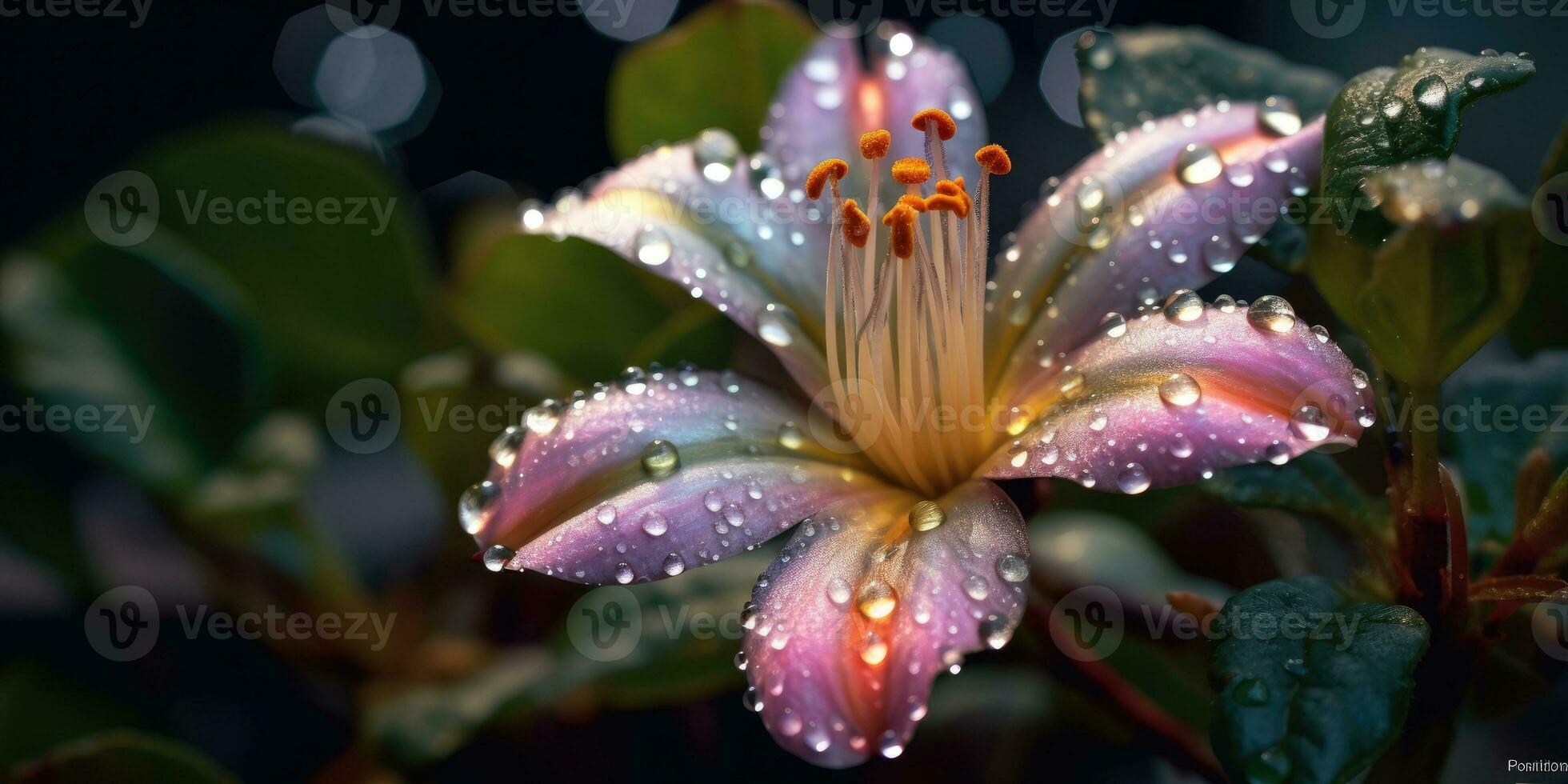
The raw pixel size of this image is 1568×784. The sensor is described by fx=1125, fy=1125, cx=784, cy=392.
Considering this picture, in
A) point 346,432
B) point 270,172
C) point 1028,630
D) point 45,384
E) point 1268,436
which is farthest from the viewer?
point 346,432

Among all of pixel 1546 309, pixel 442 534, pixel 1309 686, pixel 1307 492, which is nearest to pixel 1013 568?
pixel 1309 686

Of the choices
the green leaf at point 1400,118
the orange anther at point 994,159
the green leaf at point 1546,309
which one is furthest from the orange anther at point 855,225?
the green leaf at point 1546,309

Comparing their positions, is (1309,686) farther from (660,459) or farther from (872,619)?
(660,459)

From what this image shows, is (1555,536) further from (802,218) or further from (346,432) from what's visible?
(346,432)

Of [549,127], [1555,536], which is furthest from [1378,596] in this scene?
[549,127]

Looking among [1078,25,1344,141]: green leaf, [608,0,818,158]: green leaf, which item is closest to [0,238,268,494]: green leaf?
[608,0,818,158]: green leaf
